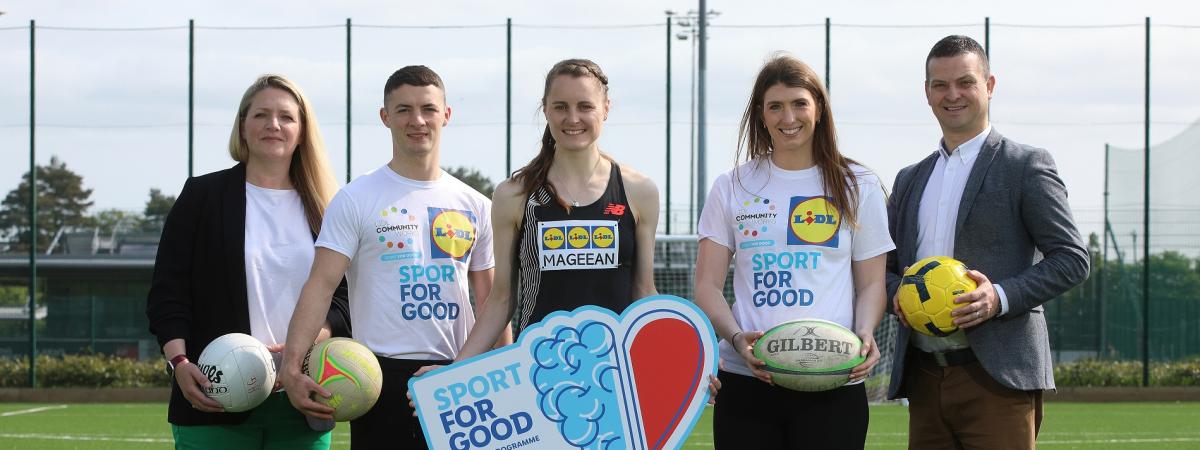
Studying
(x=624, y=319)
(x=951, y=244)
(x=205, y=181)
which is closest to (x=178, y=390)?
(x=205, y=181)

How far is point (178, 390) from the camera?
4.09 meters

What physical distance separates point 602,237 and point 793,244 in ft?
1.96

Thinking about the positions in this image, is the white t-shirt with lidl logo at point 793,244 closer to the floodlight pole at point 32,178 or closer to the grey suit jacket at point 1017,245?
the grey suit jacket at point 1017,245

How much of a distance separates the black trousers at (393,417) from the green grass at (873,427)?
20.1ft

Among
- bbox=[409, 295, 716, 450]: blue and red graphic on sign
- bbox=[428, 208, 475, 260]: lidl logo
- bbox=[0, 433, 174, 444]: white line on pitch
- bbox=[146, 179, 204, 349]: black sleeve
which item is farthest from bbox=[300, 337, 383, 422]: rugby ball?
bbox=[0, 433, 174, 444]: white line on pitch

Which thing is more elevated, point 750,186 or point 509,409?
point 750,186

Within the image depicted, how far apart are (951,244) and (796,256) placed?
641mm

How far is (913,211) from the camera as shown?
14.0 feet

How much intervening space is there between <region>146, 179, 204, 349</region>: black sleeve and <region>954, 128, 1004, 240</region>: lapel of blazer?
254 centimetres

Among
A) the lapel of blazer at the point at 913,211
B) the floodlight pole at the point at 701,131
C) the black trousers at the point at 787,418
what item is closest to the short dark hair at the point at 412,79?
the black trousers at the point at 787,418

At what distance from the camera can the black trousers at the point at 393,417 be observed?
3998 mm

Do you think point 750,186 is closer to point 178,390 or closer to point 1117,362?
point 178,390

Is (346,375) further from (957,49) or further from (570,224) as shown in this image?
(957,49)

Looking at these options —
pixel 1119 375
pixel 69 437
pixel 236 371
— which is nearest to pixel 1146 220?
pixel 1119 375
